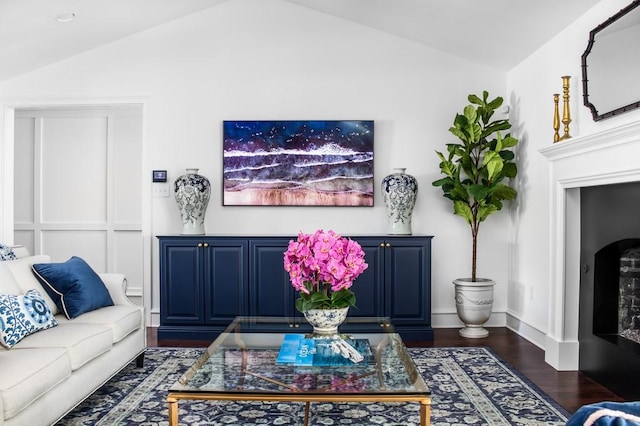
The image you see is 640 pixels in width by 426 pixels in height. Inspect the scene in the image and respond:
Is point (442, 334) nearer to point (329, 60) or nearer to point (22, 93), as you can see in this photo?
point (329, 60)

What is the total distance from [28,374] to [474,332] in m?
3.55

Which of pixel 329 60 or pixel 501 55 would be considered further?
pixel 329 60

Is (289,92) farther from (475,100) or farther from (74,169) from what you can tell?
(74,169)

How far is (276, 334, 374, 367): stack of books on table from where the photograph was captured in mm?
2482

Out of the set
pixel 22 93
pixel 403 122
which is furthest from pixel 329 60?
pixel 22 93

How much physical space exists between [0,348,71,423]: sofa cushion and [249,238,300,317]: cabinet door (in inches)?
85.8

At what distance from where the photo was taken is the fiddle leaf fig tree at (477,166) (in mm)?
4668

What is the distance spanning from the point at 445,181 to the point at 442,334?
134 cm

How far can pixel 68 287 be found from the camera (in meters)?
3.36

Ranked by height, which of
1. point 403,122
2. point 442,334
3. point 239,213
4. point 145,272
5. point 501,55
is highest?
point 501,55

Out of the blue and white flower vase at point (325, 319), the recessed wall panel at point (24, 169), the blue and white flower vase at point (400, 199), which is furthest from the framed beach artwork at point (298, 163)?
the recessed wall panel at point (24, 169)

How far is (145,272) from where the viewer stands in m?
5.15

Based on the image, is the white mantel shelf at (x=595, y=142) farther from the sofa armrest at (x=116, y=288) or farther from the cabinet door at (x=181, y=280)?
the sofa armrest at (x=116, y=288)

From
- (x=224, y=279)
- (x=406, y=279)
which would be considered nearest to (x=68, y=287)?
(x=224, y=279)
